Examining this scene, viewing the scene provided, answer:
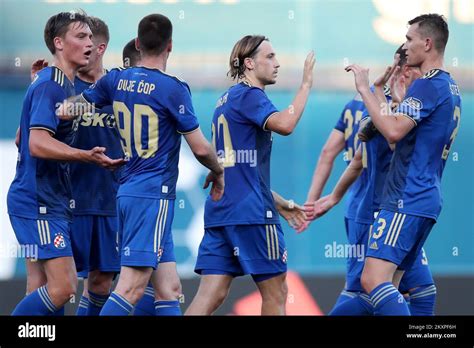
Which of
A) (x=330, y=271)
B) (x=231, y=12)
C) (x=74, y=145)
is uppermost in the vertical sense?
(x=231, y=12)

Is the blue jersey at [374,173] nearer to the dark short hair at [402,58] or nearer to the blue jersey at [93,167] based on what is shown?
the dark short hair at [402,58]

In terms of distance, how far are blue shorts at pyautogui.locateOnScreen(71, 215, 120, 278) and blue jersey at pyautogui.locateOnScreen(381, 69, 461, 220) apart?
1.90 m

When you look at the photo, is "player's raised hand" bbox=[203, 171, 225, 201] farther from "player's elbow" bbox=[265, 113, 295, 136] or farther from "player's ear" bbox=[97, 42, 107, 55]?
"player's ear" bbox=[97, 42, 107, 55]

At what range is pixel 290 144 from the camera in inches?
442

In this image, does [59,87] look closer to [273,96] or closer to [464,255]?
A: [273,96]

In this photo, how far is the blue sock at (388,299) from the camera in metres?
7.30

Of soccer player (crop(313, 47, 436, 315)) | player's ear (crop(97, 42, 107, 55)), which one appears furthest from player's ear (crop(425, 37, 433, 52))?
player's ear (crop(97, 42, 107, 55))

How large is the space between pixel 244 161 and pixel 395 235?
111 centimetres

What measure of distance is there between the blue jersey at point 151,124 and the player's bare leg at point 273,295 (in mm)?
893

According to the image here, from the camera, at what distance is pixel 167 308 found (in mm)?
7555

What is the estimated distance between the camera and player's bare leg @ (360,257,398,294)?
7316 mm

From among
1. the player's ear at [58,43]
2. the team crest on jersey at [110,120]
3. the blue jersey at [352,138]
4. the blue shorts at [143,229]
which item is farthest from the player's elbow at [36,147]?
the blue jersey at [352,138]
